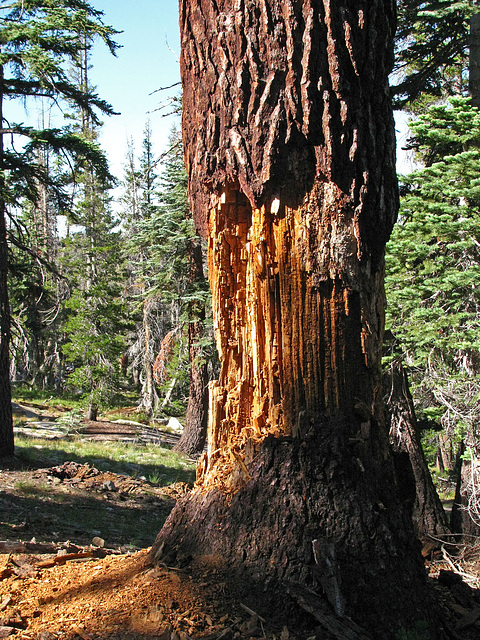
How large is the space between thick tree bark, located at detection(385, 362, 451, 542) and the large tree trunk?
5.62m

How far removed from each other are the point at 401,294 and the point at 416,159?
7343 millimetres

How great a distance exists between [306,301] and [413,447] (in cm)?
640

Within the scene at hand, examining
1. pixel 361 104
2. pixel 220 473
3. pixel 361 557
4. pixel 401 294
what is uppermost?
pixel 361 104

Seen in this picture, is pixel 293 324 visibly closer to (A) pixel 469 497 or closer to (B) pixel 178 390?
(A) pixel 469 497

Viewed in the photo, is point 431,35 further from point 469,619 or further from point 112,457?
point 112,457

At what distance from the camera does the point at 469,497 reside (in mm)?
8344

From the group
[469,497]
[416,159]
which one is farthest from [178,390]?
[469,497]

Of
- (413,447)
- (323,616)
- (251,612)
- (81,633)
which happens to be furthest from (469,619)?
(413,447)

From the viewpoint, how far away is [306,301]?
106 inches

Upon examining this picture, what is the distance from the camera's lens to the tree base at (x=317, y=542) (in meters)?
2.37

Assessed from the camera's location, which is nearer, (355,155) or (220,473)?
(355,155)

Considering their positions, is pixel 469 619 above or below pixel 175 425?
above

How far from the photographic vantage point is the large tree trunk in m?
2.49

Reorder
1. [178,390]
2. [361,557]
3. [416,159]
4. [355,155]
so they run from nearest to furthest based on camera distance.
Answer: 1. [361,557]
2. [355,155]
3. [416,159]
4. [178,390]
